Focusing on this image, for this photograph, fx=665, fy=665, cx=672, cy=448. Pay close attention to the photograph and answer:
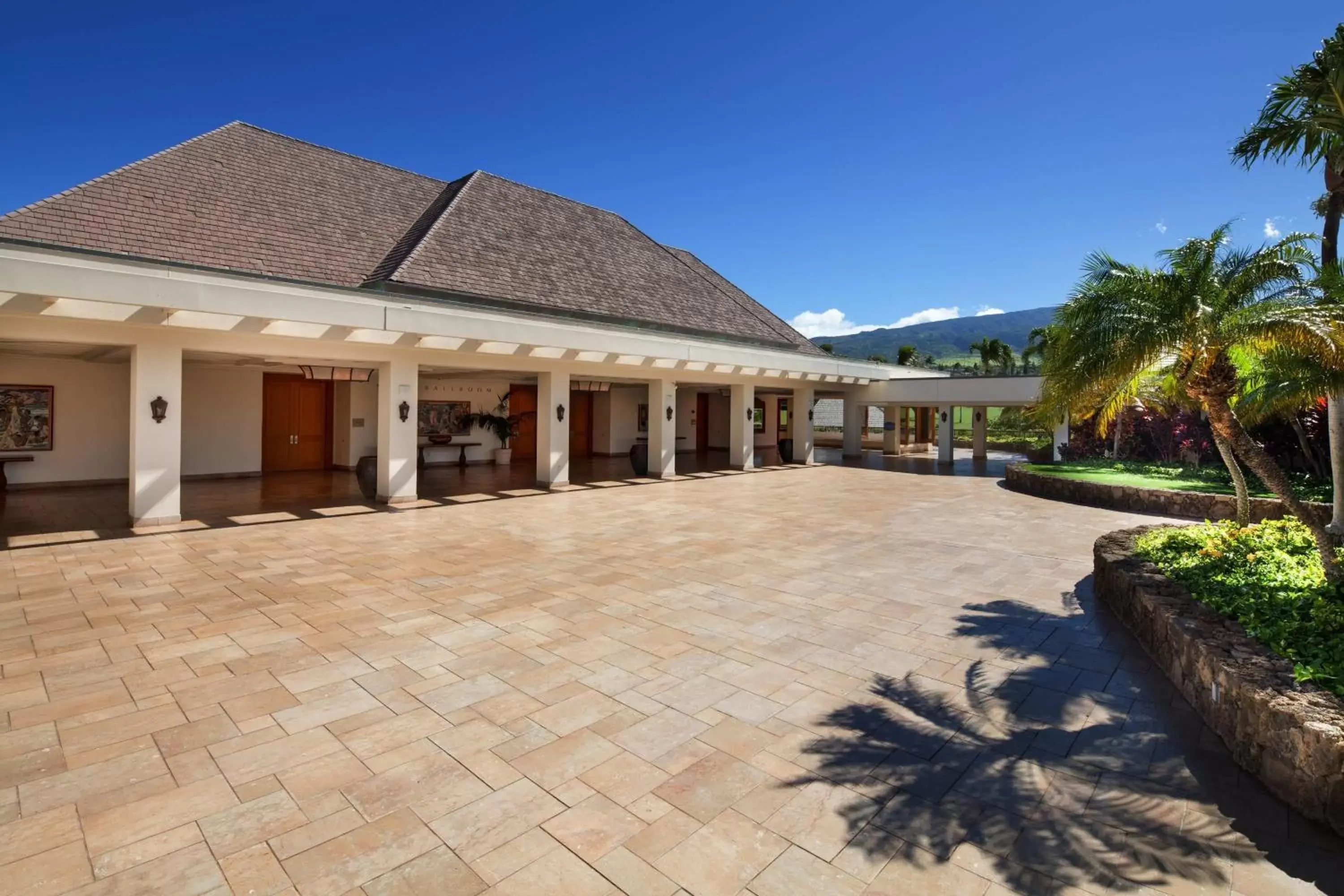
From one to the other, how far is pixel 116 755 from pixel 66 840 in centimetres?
84

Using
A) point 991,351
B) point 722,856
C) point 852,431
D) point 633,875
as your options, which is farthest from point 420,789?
point 991,351

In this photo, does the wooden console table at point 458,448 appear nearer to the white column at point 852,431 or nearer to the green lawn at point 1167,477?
the white column at point 852,431

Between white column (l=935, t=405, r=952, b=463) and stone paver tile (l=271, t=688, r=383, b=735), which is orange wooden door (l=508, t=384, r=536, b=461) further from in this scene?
stone paver tile (l=271, t=688, r=383, b=735)

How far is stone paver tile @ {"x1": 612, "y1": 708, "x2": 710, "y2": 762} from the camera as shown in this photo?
12.8ft

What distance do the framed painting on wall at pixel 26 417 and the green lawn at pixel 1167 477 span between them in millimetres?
22546

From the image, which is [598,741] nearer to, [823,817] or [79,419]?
[823,817]

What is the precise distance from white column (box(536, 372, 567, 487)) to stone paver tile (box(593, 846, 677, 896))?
12.9m

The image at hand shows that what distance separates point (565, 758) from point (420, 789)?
773 mm

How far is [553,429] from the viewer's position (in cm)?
A: 1566

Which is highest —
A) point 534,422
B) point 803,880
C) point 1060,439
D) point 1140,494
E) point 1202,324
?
point 1202,324

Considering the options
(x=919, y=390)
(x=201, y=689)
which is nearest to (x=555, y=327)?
(x=201, y=689)

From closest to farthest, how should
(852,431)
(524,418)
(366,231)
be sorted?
(366,231) < (524,418) < (852,431)

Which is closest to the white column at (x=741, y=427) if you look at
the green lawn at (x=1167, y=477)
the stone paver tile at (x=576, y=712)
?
the green lawn at (x=1167, y=477)

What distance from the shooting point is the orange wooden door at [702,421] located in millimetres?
29250
